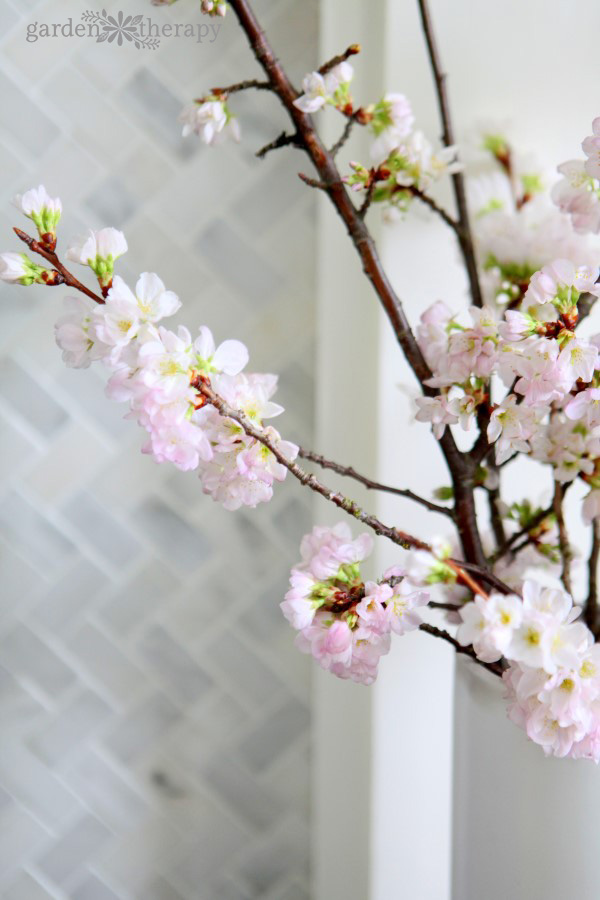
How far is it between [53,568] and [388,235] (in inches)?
23.1

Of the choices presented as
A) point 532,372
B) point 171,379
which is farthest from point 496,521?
point 171,379

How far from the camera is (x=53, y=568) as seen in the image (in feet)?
3.55

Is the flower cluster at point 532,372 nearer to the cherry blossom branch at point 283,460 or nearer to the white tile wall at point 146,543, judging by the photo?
the cherry blossom branch at point 283,460

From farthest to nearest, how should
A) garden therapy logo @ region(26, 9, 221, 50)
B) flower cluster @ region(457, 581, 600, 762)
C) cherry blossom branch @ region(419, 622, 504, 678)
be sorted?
garden therapy logo @ region(26, 9, 221, 50) < cherry blossom branch @ region(419, 622, 504, 678) < flower cluster @ region(457, 581, 600, 762)

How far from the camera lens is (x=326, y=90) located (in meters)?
0.71

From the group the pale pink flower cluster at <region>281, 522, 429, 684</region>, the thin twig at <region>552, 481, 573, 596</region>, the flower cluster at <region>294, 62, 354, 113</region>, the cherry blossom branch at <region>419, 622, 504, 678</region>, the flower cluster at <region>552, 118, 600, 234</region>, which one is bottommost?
the pale pink flower cluster at <region>281, 522, 429, 684</region>

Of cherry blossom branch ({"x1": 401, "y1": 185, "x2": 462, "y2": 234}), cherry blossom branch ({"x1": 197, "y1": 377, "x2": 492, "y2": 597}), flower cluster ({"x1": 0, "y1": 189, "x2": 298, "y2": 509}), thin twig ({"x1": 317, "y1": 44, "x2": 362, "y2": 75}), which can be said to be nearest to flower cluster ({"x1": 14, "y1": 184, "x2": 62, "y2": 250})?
flower cluster ({"x1": 0, "y1": 189, "x2": 298, "y2": 509})

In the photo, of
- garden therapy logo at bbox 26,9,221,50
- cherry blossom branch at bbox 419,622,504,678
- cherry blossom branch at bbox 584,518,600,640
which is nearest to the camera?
cherry blossom branch at bbox 419,622,504,678

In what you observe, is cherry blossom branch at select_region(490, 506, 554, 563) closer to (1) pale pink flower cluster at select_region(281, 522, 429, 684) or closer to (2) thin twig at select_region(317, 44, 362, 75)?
(1) pale pink flower cluster at select_region(281, 522, 429, 684)

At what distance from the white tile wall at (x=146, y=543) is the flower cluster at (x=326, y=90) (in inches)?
12.7

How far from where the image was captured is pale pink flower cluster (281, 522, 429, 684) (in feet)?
1.96

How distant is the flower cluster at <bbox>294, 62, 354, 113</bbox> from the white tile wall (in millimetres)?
322

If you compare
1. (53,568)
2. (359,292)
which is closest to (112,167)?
(359,292)

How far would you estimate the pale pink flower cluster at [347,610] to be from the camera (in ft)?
1.96
